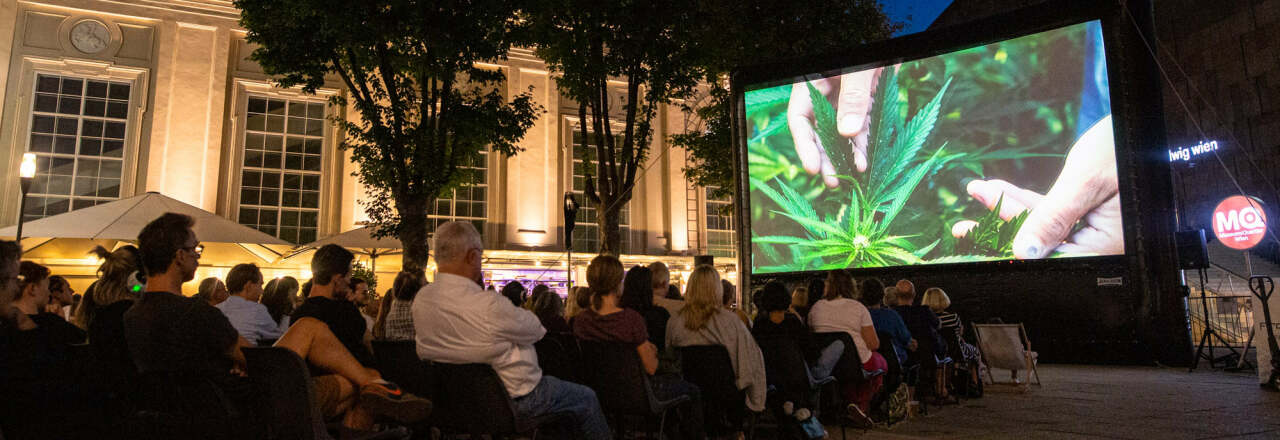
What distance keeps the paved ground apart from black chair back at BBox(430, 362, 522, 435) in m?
3.09

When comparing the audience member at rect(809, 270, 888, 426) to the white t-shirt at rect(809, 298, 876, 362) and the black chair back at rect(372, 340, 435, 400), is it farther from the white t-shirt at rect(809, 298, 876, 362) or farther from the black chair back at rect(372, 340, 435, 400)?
the black chair back at rect(372, 340, 435, 400)

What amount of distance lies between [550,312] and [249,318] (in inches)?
75.0

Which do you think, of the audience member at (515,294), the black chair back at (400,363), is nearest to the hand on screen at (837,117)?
the audience member at (515,294)

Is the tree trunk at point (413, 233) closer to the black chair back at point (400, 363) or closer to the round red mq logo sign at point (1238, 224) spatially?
the black chair back at point (400, 363)

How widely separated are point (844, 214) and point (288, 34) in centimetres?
858

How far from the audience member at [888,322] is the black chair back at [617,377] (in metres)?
2.76

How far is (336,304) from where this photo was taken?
308 centimetres

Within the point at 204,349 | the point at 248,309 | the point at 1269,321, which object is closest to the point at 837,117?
the point at 1269,321

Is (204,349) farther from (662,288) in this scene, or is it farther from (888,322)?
(888,322)

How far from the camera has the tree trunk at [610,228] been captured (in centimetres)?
1318

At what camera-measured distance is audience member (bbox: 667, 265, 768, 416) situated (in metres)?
4.34

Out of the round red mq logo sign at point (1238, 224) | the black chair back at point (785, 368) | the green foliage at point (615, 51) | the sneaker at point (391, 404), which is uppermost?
the green foliage at point (615, 51)

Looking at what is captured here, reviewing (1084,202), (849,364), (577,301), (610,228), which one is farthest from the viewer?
(610,228)

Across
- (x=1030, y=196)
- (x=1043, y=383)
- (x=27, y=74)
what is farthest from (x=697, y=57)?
(x=27, y=74)
